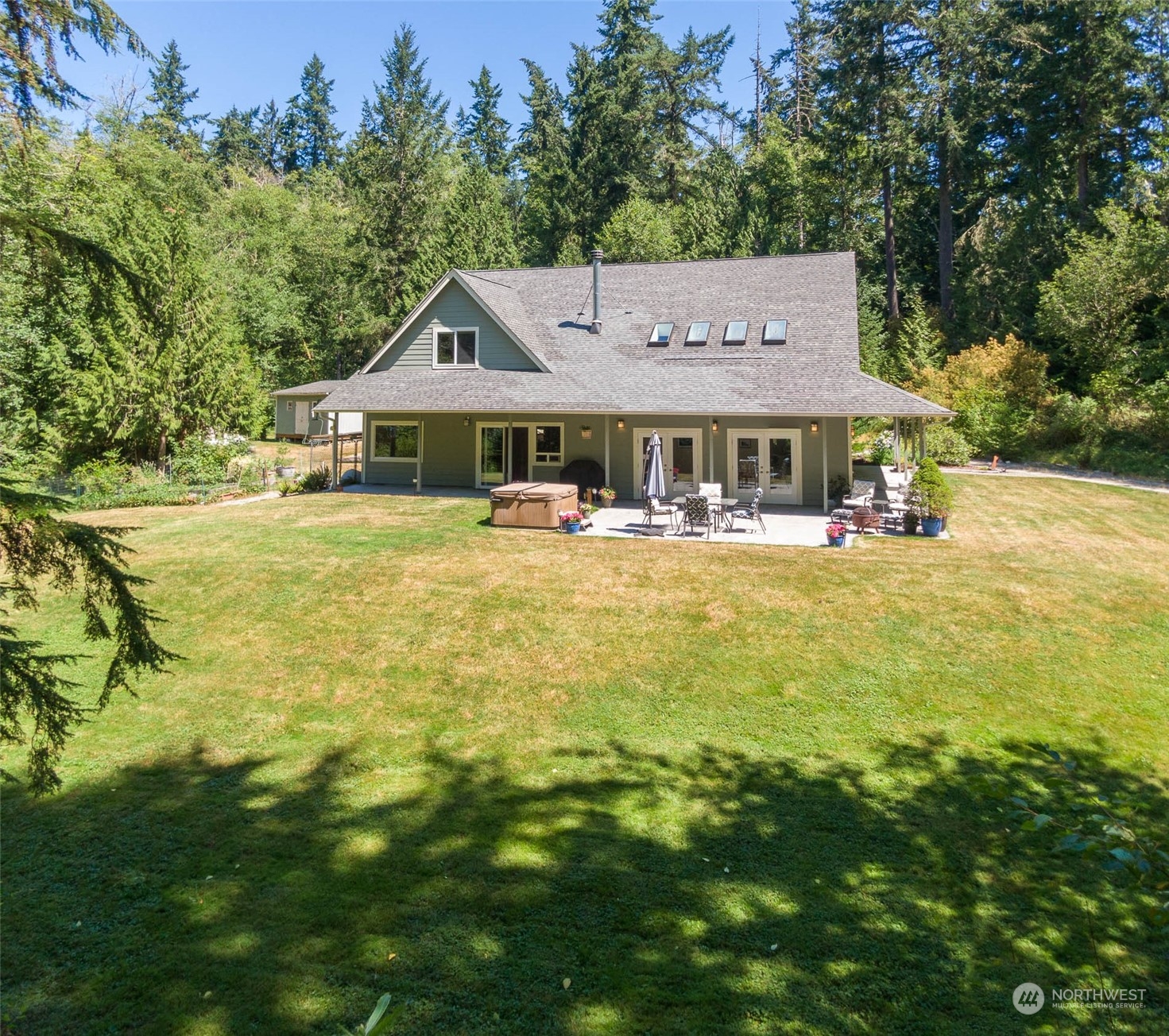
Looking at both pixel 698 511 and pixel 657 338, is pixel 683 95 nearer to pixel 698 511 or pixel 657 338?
pixel 657 338

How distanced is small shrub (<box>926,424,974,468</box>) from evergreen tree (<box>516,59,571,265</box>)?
26086mm

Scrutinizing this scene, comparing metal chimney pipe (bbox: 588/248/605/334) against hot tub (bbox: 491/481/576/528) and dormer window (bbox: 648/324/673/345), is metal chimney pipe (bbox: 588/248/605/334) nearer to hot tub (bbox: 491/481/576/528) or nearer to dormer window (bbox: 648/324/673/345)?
dormer window (bbox: 648/324/673/345)

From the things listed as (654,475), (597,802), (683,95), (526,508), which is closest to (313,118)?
(683,95)

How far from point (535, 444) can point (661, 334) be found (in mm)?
5099

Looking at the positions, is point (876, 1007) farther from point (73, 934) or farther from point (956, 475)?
point (956, 475)

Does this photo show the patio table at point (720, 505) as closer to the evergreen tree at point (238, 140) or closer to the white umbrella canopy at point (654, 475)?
the white umbrella canopy at point (654, 475)

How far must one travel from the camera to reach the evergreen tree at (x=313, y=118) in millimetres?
70188

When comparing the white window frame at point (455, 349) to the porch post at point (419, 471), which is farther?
the white window frame at point (455, 349)

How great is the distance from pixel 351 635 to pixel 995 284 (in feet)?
117

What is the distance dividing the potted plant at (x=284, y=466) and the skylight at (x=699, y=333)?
45.6 feet

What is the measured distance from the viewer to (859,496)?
663 inches

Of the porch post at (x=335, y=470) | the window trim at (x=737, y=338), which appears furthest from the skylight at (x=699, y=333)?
the porch post at (x=335, y=470)

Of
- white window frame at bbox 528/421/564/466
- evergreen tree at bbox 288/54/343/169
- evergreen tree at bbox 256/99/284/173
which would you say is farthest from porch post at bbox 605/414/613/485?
evergreen tree at bbox 256/99/284/173

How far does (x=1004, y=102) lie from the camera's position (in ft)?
111
